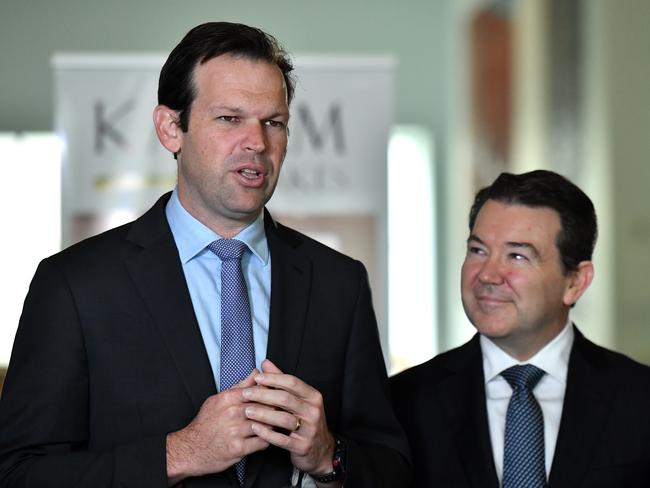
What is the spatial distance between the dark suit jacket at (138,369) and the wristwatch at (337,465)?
0.02m

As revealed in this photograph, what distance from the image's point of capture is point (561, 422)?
252 centimetres

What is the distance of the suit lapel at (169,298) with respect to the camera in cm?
199

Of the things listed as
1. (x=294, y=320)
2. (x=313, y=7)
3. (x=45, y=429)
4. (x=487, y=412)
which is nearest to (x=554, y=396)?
(x=487, y=412)

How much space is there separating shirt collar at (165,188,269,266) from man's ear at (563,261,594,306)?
2.98 ft

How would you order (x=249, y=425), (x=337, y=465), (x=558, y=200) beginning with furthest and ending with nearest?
(x=558, y=200), (x=337, y=465), (x=249, y=425)

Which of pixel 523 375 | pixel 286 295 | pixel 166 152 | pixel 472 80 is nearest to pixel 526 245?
pixel 523 375

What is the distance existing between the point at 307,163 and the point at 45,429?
2.77 meters

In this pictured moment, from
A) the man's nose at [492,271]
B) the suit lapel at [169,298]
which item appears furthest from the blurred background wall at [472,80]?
the suit lapel at [169,298]

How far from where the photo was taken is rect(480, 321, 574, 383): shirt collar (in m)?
2.62

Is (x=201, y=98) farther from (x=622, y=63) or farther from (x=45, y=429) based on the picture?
(x=622, y=63)

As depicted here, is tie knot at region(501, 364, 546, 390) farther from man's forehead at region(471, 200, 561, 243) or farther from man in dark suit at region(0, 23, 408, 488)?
man in dark suit at region(0, 23, 408, 488)

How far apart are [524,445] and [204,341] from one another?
2.74 ft

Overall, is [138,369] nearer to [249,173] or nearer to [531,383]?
[249,173]

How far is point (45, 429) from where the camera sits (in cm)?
193
